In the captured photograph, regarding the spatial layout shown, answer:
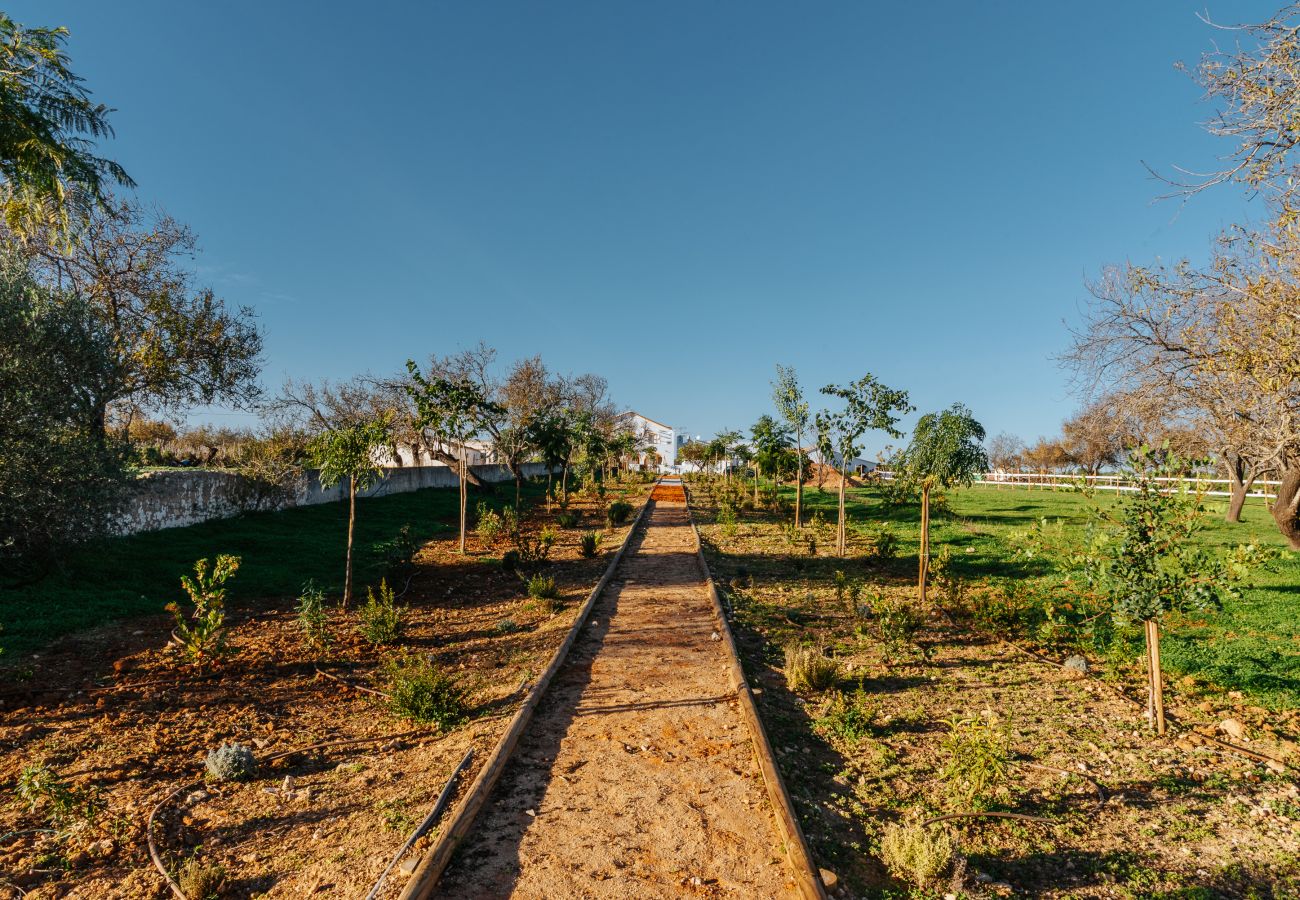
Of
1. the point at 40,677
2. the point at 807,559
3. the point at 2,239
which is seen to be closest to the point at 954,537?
the point at 807,559

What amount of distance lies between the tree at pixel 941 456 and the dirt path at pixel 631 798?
550cm

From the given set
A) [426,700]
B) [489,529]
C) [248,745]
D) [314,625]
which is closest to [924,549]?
[426,700]

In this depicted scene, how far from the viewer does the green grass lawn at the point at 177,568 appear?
7746 millimetres

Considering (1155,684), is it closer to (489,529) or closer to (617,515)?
(489,529)

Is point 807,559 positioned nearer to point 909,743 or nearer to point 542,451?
point 909,743

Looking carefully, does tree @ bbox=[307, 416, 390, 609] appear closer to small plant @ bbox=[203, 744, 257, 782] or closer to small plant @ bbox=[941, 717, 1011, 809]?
small plant @ bbox=[203, 744, 257, 782]

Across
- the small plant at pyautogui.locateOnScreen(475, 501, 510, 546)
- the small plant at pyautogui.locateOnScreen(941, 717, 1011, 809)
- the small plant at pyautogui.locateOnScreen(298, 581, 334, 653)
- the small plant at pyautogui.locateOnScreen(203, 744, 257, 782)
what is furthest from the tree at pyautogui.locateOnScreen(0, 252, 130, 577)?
the small plant at pyautogui.locateOnScreen(941, 717, 1011, 809)

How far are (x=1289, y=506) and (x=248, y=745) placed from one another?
19.3 m

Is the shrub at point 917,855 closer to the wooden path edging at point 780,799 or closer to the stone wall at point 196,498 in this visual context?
the wooden path edging at point 780,799

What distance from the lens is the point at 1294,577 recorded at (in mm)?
12125

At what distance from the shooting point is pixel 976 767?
4.23 meters

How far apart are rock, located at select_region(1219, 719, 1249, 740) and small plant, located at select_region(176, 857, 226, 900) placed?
7.97 m

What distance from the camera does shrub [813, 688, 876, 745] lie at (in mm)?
5371

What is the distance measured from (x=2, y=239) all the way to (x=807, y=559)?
18277 millimetres
